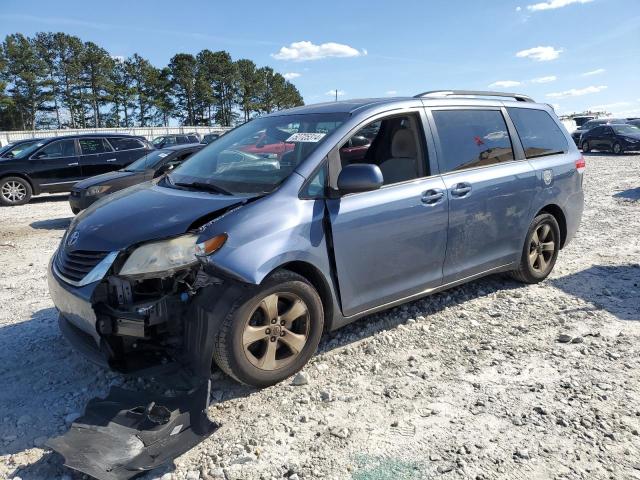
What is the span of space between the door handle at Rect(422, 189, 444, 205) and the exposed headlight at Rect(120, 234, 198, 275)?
178 cm

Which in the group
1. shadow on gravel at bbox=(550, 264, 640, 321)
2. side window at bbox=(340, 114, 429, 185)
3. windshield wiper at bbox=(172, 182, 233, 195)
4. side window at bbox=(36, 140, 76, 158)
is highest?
side window at bbox=(36, 140, 76, 158)

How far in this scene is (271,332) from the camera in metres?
3.15

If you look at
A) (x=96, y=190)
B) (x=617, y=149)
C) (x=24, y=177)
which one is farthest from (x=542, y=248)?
(x=617, y=149)

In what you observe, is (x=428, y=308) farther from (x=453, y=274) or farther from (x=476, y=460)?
(x=476, y=460)

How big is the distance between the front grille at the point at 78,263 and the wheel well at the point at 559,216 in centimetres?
397

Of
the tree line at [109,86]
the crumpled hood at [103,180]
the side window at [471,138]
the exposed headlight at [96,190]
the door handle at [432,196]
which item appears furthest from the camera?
the tree line at [109,86]

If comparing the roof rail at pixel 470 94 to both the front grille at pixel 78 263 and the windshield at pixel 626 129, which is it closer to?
the front grille at pixel 78 263

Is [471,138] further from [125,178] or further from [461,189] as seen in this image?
[125,178]

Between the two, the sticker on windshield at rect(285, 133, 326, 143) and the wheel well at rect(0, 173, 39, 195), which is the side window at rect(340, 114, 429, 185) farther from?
the wheel well at rect(0, 173, 39, 195)

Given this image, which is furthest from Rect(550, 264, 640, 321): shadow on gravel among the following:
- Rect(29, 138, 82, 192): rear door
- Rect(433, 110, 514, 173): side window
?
Rect(29, 138, 82, 192): rear door

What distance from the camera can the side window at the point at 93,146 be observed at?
500 inches

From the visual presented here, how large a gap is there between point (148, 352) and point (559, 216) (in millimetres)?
4144

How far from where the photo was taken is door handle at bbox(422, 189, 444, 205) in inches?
151

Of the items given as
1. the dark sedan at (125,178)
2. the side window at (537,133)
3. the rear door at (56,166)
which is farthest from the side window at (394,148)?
the rear door at (56,166)
